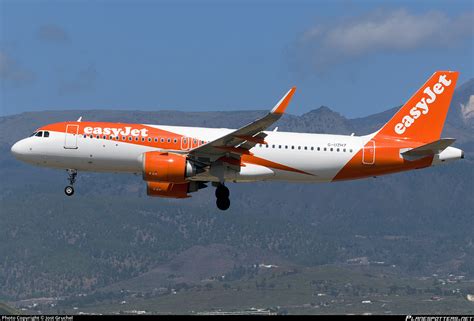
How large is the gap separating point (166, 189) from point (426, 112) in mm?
18584

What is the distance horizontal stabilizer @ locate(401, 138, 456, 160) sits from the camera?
2771 inches

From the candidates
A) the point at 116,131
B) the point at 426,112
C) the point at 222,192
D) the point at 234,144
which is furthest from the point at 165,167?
the point at 426,112

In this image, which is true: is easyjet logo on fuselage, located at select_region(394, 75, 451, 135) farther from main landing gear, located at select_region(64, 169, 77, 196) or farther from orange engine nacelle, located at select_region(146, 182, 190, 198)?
main landing gear, located at select_region(64, 169, 77, 196)

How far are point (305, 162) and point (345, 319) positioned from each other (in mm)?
30120

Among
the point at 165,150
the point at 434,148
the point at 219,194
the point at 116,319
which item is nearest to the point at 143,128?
the point at 165,150

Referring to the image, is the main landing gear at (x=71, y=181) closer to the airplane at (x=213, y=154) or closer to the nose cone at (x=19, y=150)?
the airplane at (x=213, y=154)

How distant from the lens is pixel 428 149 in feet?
235

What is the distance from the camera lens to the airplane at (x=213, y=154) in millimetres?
70000

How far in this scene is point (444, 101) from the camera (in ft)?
254

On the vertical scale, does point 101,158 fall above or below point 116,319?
above

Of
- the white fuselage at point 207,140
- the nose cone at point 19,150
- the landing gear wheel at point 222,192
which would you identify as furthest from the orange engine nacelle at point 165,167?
the nose cone at point 19,150

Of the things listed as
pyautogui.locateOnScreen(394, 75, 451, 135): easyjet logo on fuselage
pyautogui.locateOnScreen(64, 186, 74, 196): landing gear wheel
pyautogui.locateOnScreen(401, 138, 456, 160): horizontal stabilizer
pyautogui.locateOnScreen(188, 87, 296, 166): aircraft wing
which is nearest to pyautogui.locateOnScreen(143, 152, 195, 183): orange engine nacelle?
pyautogui.locateOnScreen(188, 87, 296, 166): aircraft wing

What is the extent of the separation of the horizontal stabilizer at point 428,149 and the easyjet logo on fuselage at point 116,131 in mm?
17051

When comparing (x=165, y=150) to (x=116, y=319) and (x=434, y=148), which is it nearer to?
(x=434, y=148)
